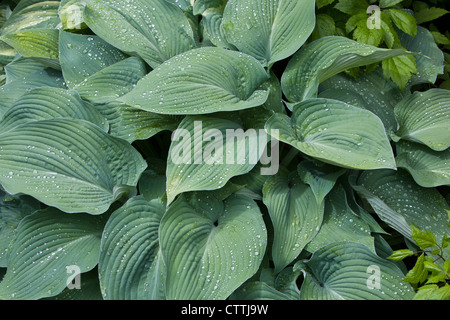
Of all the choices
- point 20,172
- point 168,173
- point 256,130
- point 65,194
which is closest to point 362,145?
point 256,130

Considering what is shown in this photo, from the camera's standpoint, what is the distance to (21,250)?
1.32m

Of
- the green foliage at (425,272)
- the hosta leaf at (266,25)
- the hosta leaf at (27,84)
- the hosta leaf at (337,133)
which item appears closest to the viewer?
the green foliage at (425,272)

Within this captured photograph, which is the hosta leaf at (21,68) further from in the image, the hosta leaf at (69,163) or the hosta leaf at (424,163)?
the hosta leaf at (424,163)

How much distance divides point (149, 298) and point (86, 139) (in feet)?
1.57

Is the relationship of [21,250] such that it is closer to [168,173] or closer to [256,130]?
[168,173]

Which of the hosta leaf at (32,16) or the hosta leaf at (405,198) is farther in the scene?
the hosta leaf at (32,16)

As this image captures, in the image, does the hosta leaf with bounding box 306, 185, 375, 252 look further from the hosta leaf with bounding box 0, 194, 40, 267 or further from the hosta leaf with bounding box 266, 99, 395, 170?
the hosta leaf with bounding box 0, 194, 40, 267

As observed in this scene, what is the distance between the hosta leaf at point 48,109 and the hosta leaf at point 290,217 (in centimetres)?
55

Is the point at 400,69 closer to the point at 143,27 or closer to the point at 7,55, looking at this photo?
the point at 143,27

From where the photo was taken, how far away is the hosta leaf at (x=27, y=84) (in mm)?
1580

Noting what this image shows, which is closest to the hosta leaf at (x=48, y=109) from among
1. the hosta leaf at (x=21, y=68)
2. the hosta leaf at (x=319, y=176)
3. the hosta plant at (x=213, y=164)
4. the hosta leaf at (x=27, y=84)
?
the hosta plant at (x=213, y=164)

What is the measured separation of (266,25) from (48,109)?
0.72 meters

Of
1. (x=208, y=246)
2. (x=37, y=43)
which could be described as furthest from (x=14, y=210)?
(x=208, y=246)

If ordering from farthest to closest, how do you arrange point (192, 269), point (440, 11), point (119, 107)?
point (440, 11)
point (119, 107)
point (192, 269)
